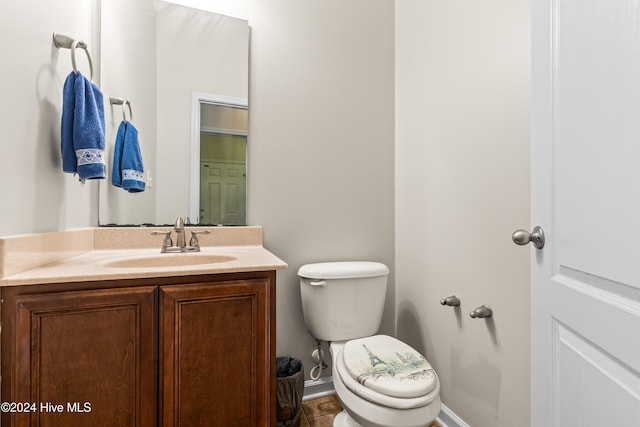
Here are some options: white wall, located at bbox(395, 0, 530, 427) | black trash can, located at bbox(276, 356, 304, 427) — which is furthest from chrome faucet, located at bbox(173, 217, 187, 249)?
white wall, located at bbox(395, 0, 530, 427)

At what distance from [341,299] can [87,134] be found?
1.20 m

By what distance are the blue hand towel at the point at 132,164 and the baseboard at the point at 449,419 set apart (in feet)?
5.73

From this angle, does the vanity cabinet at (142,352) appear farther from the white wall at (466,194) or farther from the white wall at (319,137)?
the white wall at (466,194)

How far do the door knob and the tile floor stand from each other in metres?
1.19

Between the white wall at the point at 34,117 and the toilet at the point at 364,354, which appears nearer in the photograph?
the white wall at the point at 34,117

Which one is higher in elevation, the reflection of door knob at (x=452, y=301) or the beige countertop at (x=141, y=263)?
the beige countertop at (x=141, y=263)

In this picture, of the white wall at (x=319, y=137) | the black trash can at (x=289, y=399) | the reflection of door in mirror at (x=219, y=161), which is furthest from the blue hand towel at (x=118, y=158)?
the black trash can at (x=289, y=399)

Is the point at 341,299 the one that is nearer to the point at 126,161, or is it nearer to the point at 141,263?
the point at 141,263

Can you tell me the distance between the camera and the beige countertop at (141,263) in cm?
89

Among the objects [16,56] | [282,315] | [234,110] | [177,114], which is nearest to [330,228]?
[282,315]

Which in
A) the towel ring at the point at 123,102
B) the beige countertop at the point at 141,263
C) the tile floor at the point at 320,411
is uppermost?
the towel ring at the point at 123,102

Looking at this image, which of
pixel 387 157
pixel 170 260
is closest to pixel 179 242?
pixel 170 260

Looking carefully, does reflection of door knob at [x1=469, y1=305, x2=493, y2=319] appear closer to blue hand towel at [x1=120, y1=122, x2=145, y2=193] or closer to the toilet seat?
the toilet seat

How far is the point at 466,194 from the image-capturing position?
4.61ft
